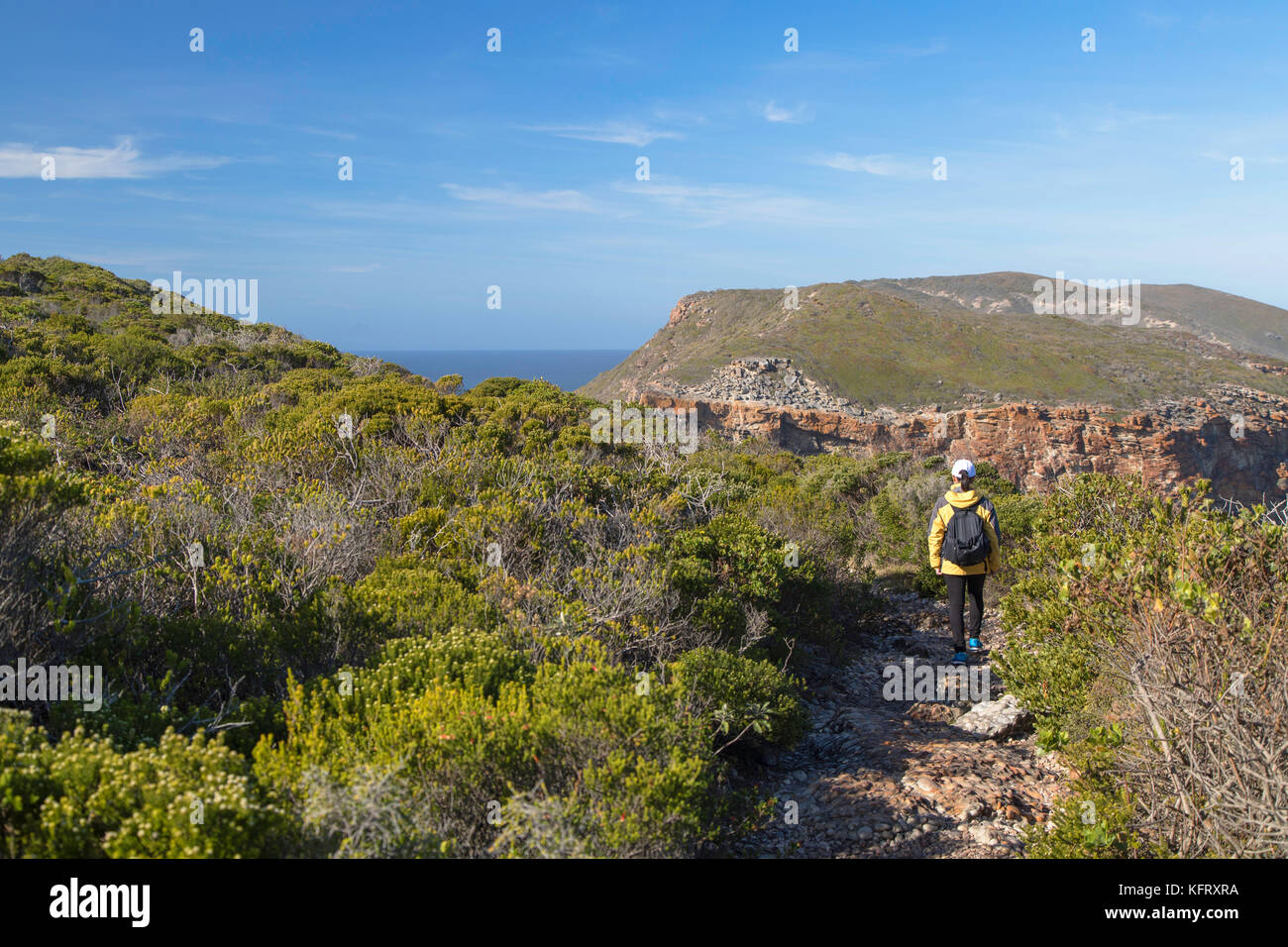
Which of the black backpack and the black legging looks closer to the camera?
the black backpack

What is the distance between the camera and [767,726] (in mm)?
4898

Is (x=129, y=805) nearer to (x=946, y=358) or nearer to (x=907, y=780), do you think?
(x=907, y=780)

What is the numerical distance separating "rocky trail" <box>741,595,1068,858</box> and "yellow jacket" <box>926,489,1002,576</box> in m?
1.04

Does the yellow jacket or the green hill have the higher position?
the green hill

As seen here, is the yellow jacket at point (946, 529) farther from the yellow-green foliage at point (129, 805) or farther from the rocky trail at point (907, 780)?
the yellow-green foliage at point (129, 805)

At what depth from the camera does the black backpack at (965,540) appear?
20.9 ft

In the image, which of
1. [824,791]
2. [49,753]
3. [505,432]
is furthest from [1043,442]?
[49,753]

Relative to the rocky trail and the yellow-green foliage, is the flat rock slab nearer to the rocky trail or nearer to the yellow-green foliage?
the rocky trail

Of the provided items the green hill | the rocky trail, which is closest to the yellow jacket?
the rocky trail

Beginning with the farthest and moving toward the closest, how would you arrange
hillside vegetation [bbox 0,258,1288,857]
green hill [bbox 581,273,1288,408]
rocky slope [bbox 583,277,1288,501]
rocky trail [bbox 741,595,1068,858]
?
green hill [bbox 581,273,1288,408] → rocky slope [bbox 583,277,1288,501] → rocky trail [bbox 741,595,1068,858] → hillside vegetation [bbox 0,258,1288,857]

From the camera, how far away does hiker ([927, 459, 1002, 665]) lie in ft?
20.9

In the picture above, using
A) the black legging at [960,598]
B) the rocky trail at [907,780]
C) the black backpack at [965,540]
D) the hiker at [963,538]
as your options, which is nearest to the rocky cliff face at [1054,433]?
the black legging at [960,598]

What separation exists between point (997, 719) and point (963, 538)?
1.48 metres
